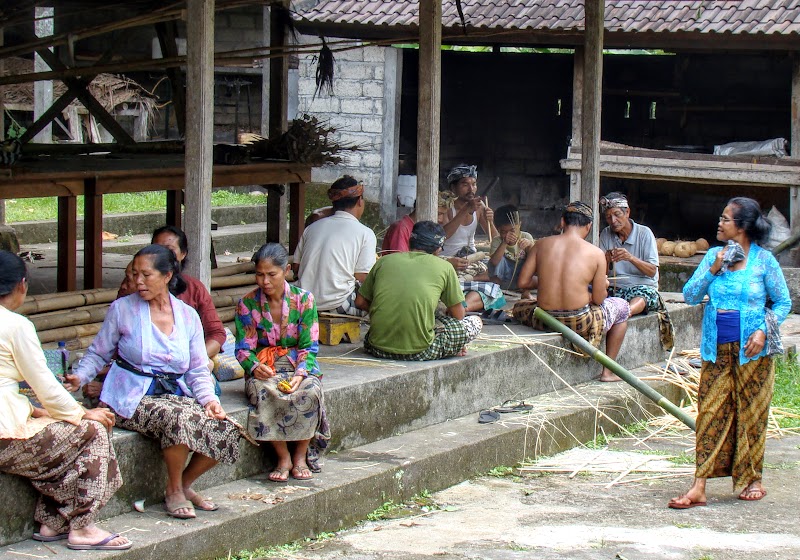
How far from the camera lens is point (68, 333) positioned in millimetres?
6934

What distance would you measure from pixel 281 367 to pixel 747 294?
2.63 meters

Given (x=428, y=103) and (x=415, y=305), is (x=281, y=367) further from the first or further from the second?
(x=428, y=103)

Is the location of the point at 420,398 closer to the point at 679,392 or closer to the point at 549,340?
the point at 549,340

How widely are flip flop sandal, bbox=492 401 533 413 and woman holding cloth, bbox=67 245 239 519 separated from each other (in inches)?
111

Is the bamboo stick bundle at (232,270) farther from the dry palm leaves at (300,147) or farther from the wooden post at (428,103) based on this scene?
the wooden post at (428,103)

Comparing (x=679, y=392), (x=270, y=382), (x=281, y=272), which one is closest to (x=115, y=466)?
(x=270, y=382)

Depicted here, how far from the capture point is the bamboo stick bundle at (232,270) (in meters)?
8.69

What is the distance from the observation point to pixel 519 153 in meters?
17.5

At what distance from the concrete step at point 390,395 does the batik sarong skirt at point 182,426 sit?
8 centimetres

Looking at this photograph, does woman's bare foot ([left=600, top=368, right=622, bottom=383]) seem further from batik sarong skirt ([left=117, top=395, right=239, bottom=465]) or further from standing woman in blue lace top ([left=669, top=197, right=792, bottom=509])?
batik sarong skirt ([left=117, top=395, right=239, bottom=465])

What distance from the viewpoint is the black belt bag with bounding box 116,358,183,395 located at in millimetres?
5281

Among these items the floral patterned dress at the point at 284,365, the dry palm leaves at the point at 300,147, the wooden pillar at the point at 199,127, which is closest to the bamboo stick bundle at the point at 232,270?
the dry palm leaves at the point at 300,147

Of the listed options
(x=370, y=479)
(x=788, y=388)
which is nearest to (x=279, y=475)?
(x=370, y=479)

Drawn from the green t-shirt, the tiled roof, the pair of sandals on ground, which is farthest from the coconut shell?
the pair of sandals on ground
